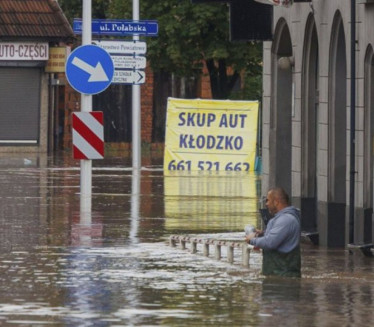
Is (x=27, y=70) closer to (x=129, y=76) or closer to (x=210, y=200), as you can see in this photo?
(x=129, y=76)

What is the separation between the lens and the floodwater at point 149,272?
42.0 ft

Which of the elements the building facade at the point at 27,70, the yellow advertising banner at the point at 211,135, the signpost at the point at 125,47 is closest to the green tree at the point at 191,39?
the building facade at the point at 27,70

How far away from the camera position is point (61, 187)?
33.7 m

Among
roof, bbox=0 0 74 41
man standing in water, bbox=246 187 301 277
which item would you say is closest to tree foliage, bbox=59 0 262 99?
roof, bbox=0 0 74 41

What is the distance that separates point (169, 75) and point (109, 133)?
3.22 meters

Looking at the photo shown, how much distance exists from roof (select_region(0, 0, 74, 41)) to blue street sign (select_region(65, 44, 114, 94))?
107ft

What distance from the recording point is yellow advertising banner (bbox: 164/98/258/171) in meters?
42.8

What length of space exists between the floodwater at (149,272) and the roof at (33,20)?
2600 cm

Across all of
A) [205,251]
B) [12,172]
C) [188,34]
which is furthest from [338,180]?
[188,34]

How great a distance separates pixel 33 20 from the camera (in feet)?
188

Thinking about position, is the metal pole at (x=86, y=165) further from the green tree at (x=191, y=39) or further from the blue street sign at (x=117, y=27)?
the green tree at (x=191, y=39)

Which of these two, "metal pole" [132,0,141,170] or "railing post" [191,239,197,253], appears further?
"metal pole" [132,0,141,170]

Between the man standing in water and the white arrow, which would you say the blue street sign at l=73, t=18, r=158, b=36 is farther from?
the man standing in water

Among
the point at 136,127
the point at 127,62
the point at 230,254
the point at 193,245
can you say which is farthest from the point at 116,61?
the point at 230,254
